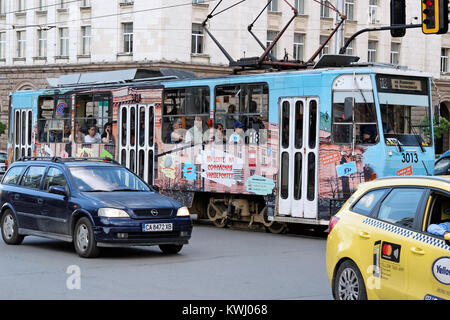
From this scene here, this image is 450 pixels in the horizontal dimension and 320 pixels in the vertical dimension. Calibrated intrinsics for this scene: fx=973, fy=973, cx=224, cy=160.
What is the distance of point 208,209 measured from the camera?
21.9 m

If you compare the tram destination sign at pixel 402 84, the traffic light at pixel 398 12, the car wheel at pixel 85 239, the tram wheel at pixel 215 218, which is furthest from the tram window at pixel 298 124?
the car wheel at pixel 85 239

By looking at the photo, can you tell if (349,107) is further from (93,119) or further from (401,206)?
(401,206)

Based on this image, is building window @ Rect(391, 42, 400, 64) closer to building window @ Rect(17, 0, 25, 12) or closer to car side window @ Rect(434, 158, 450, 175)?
building window @ Rect(17, 0, 25, 12)

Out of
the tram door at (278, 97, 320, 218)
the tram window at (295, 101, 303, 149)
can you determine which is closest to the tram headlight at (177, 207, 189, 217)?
the tram door at (278, 97, 320, 218)

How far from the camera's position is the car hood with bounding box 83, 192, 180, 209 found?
14594mm

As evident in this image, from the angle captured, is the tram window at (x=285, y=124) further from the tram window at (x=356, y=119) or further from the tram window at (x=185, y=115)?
the tram window at (x=185, y=115)

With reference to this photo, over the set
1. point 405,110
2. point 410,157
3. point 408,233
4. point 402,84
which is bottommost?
point 408,233

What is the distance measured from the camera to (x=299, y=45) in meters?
58.9

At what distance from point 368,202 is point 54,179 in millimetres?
7624

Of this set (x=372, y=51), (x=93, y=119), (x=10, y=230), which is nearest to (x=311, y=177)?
Answer: (x=10, y=230)

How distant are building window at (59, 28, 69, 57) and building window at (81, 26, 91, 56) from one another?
5.11 feet

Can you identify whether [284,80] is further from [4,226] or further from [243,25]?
[243,25]

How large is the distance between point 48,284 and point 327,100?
327 inches

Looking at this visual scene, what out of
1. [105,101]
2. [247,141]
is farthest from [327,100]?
[105,101]
